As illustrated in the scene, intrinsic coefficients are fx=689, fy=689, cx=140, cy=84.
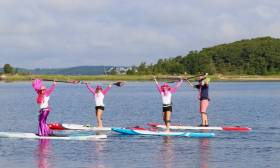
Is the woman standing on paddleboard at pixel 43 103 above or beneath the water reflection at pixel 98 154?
above

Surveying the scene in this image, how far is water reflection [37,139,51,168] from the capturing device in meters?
22.6

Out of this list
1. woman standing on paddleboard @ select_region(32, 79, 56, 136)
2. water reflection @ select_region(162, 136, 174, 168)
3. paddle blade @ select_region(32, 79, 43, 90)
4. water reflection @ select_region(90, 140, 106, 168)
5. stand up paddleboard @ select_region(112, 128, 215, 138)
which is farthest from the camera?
stand up paddleboard @ select_region(112, 128, 215, 138)

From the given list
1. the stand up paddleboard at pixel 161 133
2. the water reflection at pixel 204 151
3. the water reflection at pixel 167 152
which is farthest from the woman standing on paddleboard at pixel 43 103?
the water reflection at pixel 204 151

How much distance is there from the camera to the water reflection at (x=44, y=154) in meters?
22.6

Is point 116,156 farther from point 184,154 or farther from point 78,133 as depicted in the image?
point 78,133

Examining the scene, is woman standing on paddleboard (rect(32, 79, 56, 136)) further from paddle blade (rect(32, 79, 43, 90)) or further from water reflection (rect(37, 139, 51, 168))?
water reflection (rect(37, 139, 51, 168))

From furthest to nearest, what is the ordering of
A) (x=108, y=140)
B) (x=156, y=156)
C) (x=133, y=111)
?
(x=133, y=111) → (x=108, y=140) → (x=156, y=156)

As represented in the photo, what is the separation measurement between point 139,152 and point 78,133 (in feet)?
23.9

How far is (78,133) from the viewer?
32.0 meters

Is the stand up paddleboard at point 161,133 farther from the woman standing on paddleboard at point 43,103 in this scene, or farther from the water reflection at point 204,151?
the woman standing on paddleboard at point 43,103

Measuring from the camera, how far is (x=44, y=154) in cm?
2495

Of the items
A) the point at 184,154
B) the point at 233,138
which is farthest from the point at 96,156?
the point at 233,138

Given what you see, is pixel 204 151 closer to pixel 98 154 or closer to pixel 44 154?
pixel 98 154

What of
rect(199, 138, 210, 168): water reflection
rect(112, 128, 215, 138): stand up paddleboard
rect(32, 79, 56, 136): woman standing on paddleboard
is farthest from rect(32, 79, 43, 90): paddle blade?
rect(199, 138, 210, 168): water reflection
